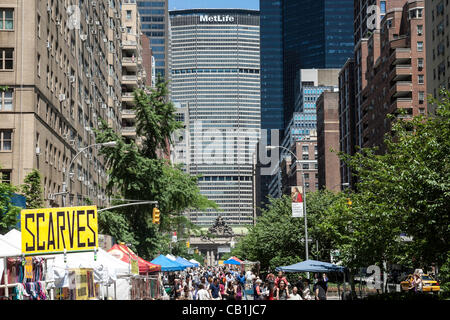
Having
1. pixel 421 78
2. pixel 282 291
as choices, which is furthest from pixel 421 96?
pixel 282 291

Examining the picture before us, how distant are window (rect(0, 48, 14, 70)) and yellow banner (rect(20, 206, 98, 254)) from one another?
A: 34.7 metres

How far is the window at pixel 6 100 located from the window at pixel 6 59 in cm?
177

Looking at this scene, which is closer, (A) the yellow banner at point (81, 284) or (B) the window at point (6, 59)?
(A) the yellow banner at point (81, 284)

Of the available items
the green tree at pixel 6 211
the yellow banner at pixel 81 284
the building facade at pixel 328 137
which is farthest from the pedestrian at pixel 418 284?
the building facade at pixel 328 137

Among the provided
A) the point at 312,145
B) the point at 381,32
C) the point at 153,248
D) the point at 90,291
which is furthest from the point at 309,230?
the point at 312,145

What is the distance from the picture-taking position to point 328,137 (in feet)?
534

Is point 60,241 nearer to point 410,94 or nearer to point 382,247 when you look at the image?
point 382,247

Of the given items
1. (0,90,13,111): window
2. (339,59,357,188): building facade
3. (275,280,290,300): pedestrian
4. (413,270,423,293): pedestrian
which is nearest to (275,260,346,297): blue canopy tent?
(413,270,423,293): pedestrian

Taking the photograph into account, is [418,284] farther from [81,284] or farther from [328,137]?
[328,137]

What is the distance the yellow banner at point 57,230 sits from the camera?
52.5 feet

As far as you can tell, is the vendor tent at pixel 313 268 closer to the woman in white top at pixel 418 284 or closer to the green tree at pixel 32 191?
the woman in white top at pixel 418 284

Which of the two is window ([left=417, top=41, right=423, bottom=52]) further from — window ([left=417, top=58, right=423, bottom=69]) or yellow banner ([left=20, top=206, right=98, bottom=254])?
yellow banner ([left=20, top=206, right=98, bottom=254])

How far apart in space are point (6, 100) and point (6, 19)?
18.8 ft
